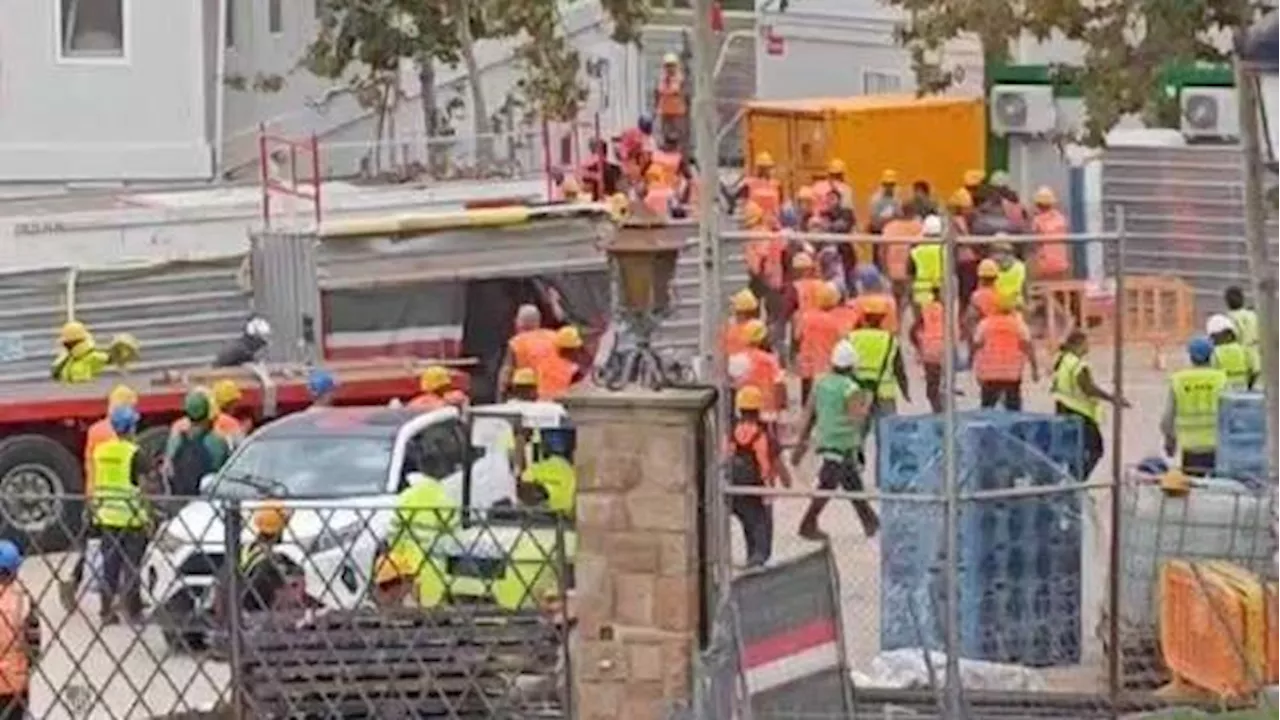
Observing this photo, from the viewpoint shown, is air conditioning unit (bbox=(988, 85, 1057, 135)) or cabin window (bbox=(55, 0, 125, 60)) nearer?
air conditioning unit (bbox=(988, 85, 1057, 135))

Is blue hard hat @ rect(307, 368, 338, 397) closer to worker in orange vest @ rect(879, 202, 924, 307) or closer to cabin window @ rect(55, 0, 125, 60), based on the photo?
worker in orange vest @ rect(879, 202, 924, 307)

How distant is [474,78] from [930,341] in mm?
11879

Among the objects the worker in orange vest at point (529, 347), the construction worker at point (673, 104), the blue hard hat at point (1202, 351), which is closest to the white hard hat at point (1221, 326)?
the blue hard hat at point (1202, 351)

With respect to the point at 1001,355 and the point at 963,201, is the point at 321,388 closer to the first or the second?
the point at 1001,355

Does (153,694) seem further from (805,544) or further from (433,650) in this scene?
(805,544)

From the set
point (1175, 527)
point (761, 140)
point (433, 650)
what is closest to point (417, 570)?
point (433, 650)

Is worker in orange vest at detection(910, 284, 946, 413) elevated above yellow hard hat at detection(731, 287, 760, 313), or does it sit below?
below

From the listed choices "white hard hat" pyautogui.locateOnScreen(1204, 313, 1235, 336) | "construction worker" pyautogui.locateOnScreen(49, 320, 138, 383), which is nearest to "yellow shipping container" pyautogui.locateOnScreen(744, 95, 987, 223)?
"construction worker" pyautogui.locateOnScreen(49, 320, 138, 383)

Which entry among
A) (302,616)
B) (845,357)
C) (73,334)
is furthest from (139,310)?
(302,616)

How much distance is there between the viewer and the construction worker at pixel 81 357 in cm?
2555

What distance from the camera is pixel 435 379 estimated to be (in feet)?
79.5

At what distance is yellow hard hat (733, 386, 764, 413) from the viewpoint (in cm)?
2112

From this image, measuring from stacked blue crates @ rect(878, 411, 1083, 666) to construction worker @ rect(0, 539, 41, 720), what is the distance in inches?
176

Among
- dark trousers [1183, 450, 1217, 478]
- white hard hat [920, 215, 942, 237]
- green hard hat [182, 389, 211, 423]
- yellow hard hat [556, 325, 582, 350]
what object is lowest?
dark trousers [1183, 450, 1217, 478]
